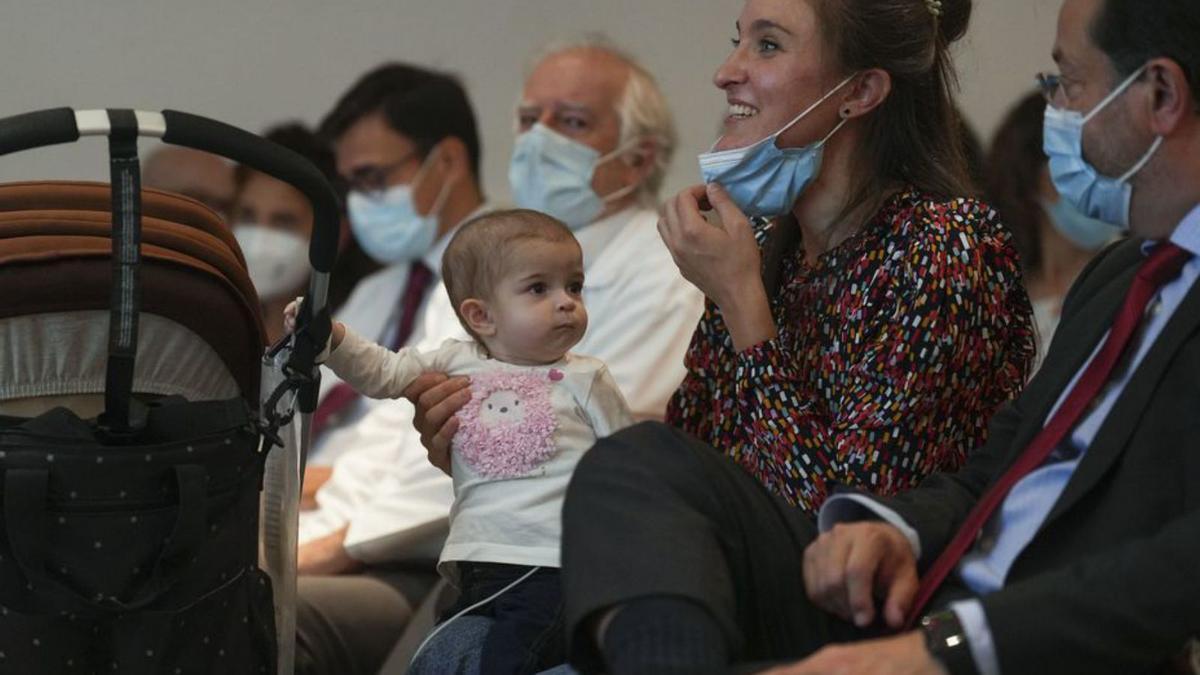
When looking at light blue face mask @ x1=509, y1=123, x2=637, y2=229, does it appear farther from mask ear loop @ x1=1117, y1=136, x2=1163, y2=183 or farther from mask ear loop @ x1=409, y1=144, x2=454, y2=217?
mask ear loop @ x1=1117, y1=136, x2=1163, y2=183

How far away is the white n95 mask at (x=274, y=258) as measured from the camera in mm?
4895

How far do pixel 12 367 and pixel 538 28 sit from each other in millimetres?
3439

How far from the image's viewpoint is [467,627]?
242 cm

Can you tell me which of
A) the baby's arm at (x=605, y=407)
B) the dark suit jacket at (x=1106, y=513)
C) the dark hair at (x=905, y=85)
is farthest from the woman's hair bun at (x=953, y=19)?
the baby's arm at (x=605, y=407)

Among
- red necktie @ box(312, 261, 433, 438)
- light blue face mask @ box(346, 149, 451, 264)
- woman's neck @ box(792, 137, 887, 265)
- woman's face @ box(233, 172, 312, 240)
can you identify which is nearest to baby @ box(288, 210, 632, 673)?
woman's neck @ box(792, 137, 887, 265)

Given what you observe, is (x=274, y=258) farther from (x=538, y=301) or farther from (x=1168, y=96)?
(x=1168, y=96)

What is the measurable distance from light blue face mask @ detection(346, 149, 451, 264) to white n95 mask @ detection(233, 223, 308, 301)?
0.25 metres

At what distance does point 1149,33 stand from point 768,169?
0.64m

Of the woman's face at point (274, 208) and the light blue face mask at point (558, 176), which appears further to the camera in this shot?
the woman's face at point (274, 208)

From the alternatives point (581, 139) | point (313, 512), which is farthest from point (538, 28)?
point (313, 512)

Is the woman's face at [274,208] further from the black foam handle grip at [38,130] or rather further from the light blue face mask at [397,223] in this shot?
the black foam handle grip at [38,130]

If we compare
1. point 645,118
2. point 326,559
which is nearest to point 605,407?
point 326,559

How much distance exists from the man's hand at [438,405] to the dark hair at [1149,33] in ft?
3.18

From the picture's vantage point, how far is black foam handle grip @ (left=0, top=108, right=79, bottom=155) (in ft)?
6.55
